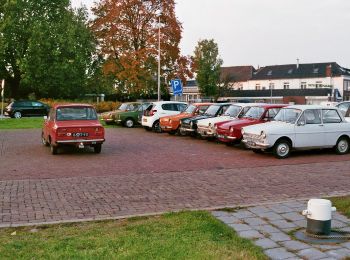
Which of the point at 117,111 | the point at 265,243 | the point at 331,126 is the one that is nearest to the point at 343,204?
the point at 265,243

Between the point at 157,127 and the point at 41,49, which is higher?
the point at 41,49

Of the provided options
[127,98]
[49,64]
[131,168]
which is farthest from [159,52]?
[131,168]

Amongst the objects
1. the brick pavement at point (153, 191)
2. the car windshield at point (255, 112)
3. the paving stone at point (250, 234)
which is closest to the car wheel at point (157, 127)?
the car windshield at point (255, 112)

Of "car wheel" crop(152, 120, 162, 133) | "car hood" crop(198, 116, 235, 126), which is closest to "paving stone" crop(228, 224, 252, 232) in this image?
"car hood" crop(198, 116, 235, 126)

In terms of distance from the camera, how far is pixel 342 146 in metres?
15.3

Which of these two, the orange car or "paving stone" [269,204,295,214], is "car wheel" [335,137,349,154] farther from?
"paving stone" [269,204,295,214]

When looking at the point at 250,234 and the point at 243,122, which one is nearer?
the point at 250,234

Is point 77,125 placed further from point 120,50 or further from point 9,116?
point 120,50

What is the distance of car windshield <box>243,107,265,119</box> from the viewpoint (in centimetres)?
1731

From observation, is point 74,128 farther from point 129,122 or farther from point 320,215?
point 129,122

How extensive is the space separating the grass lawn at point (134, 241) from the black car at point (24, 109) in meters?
32.2

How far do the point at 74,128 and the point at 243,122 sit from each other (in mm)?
6048

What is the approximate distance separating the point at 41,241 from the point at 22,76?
41.1 metres

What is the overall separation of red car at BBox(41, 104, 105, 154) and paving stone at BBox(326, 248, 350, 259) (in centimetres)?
1073
